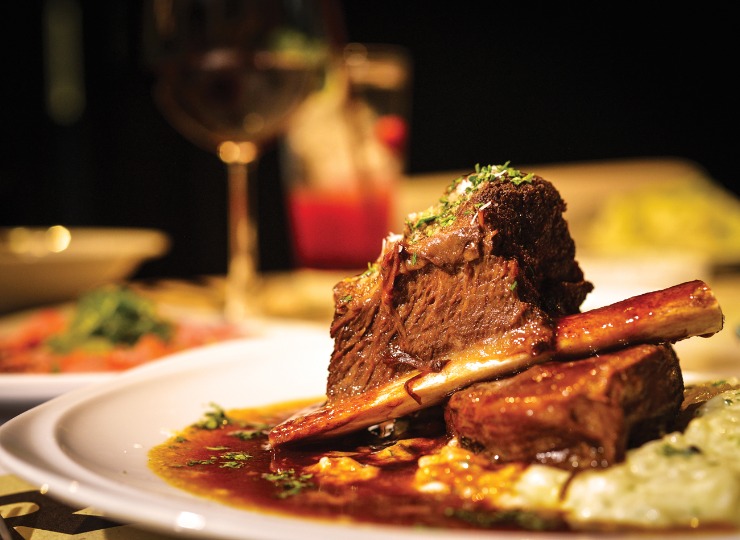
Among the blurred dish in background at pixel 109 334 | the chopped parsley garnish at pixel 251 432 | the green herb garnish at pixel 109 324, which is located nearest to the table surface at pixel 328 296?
the chopped parsley garnish at pixel 251 432

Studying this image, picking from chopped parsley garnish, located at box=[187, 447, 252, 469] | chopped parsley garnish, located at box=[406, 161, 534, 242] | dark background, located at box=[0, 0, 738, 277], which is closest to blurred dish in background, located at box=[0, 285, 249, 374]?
chopped parsley garnish, located at box=[187, 447, 252, 469]

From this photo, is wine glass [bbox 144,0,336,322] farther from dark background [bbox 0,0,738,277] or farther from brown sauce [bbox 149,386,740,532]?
dark background [bbox 0,0,738,277]

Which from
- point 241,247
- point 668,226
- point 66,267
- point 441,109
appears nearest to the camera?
point 66,267

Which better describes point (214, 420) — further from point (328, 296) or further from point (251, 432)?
point (328, 296)

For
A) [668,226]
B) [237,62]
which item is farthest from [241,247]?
[668,226]

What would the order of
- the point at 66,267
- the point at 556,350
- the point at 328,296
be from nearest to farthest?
the point at 556,350 < the point at 66,267 < the point at 328,296

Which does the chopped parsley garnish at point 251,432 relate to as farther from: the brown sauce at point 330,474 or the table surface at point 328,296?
the table surface at point 328,296

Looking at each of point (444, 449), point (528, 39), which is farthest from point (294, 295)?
point (528, 39)

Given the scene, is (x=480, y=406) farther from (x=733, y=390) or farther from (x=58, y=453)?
(x=58, y=453)
